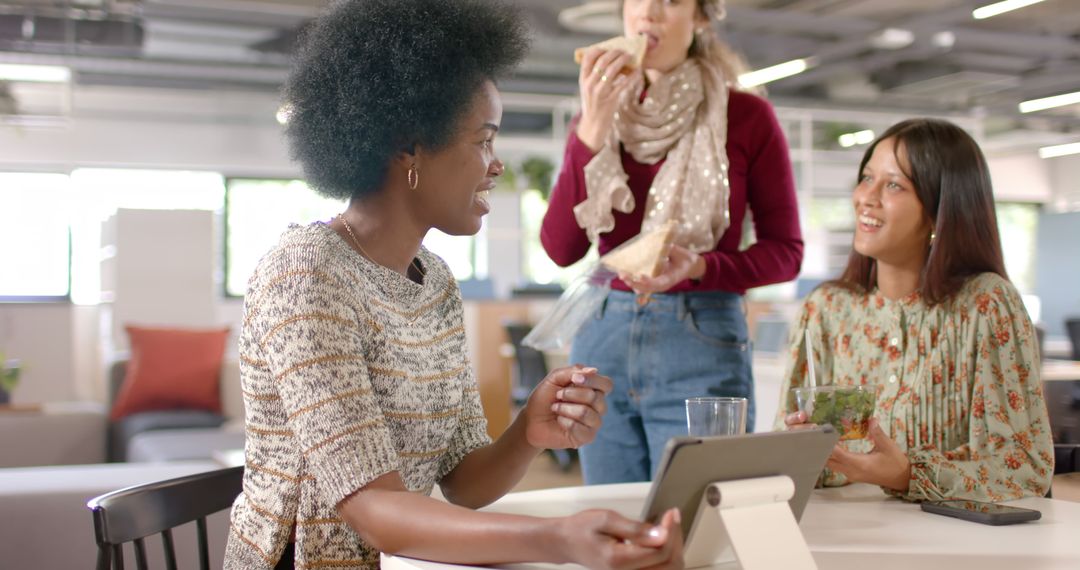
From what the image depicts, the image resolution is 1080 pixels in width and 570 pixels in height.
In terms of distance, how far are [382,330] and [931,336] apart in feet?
3.18

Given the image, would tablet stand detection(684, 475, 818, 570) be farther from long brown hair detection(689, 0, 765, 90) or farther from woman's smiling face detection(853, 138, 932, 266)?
long brown hair detection(689, 0, 765, 90)

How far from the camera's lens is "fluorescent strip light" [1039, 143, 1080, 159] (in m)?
13.4

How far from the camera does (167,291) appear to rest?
6594mm

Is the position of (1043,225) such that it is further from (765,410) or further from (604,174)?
(604,174)

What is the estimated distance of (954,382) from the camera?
1.71m

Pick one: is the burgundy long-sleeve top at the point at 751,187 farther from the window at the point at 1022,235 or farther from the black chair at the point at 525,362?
the window at the point at 1022,235

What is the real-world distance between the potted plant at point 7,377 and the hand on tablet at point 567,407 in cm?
437

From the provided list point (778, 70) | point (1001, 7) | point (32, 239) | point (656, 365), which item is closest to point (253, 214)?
point (32, 239)

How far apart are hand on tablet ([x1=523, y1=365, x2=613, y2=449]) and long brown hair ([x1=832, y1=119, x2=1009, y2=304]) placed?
0.72 metres

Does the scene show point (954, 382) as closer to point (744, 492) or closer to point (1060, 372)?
point (744, 492)

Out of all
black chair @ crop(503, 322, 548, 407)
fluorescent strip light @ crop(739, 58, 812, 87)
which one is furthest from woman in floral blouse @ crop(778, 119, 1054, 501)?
fluorescent strip light @ crop(739, 58, 812, 87)

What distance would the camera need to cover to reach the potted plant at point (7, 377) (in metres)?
4.99

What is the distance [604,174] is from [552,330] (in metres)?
0.31

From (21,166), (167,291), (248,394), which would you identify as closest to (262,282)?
(248,394)
